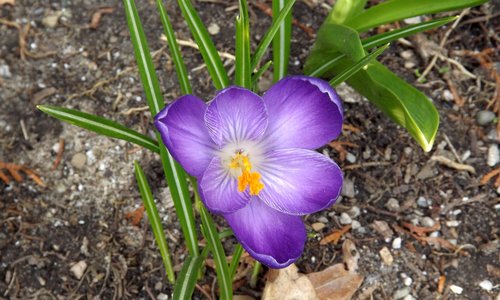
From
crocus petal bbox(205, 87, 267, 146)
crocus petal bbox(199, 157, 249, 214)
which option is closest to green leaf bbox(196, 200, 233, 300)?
crocus petal bbox(199, 157, 249, 214)

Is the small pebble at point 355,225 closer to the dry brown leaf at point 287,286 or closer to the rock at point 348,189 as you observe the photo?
the rock at point 348,189

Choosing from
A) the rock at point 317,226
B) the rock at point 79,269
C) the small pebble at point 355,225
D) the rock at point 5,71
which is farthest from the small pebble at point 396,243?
A: the rock at point 5,71

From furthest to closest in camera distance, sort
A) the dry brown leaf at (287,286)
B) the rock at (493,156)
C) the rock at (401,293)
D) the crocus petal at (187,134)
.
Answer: the rock at (493,156)
the rock at (401,293)
the dry brown leaf at (287,286)
the crocus petal at (187,134)

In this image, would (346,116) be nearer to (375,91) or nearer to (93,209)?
(375,91)

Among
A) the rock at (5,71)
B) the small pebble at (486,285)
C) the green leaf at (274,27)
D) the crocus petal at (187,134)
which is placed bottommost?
the small pebble at (486,285)

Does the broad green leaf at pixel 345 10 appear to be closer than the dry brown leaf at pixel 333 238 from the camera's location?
Yes

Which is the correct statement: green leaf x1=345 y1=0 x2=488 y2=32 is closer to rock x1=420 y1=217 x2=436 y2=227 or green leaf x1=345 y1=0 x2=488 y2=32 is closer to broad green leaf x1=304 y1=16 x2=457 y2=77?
broad green leaf x1=304 y1=16 x2=457 y2=77
